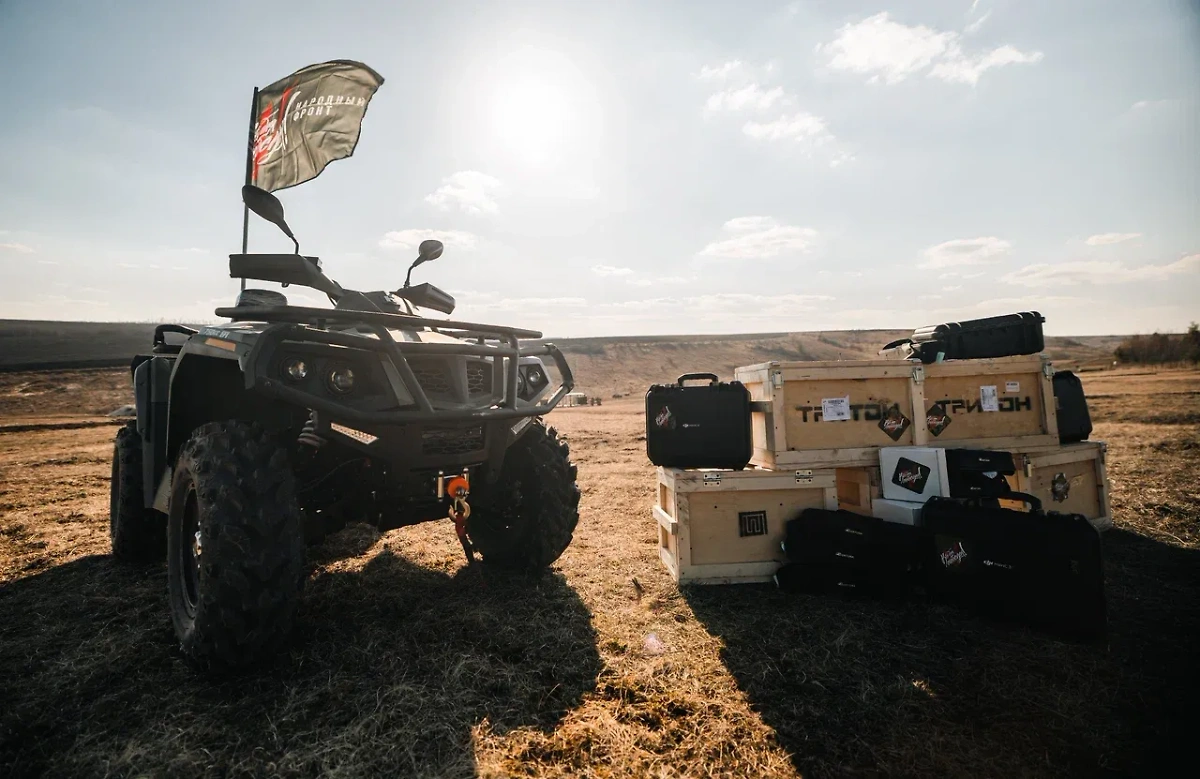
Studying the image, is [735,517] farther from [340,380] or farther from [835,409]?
[340,380]

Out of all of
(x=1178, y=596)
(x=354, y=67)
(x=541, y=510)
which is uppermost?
(x=354, y=67)

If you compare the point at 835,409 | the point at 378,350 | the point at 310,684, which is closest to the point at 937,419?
the point at 835,409

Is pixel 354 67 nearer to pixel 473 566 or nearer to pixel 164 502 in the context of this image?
pixel 164 502

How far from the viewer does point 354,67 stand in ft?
18.0

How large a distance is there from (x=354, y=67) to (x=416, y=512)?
5045 millimetres

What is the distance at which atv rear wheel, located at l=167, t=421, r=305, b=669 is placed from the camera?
2043mm

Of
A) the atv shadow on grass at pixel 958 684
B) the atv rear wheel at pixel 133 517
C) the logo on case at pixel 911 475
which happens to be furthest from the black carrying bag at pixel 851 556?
the atv rear wheel at pixel 133 517

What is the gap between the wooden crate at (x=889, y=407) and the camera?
3.77 meters

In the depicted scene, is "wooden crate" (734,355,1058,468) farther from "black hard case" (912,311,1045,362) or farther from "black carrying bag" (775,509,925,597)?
"black carrying bag" (775,509,925,597)

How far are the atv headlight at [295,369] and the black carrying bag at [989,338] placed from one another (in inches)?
163

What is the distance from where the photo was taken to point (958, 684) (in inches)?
90.4

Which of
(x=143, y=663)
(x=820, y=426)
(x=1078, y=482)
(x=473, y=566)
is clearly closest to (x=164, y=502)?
(x=143, y=663)

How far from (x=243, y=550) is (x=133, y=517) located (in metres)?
2.48

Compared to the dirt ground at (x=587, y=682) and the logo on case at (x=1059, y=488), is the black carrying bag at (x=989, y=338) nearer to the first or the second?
the logo on case at (x=1059, y=488)
